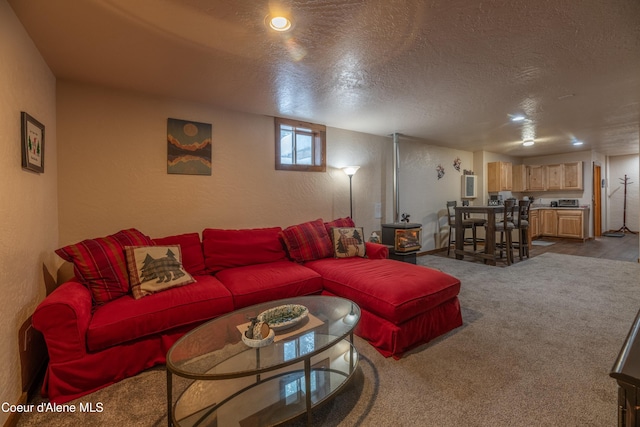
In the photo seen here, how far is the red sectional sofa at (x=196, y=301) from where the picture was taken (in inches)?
62.8

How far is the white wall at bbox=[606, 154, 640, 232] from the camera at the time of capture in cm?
733

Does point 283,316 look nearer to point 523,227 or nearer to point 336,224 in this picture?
point 336,224

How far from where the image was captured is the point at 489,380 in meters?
1.69

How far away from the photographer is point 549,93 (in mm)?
2844

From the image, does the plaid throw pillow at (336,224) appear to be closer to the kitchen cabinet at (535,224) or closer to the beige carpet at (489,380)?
the beige carpet at (489,380)

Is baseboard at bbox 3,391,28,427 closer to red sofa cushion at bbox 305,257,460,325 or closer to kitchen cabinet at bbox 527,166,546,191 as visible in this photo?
red sofa cushion at bbox 305,257,460,325

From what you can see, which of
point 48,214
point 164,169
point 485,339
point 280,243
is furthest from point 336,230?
point 48,214

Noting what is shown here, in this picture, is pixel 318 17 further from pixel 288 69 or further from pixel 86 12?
pixel 86 12

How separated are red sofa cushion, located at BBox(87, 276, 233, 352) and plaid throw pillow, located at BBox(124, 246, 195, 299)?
6 centimetres

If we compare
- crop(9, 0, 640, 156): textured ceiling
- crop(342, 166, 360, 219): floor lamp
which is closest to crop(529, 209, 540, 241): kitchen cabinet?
crop(9, 0, 640, 156): textured ceiling

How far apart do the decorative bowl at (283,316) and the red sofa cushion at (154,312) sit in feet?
1.82

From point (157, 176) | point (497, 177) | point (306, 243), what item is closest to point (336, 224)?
point (306, 243)

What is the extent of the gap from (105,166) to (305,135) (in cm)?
228

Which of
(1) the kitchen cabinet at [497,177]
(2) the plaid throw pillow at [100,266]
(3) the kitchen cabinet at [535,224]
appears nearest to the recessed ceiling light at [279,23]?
(2) the plaid throw pillow at [100,266]
